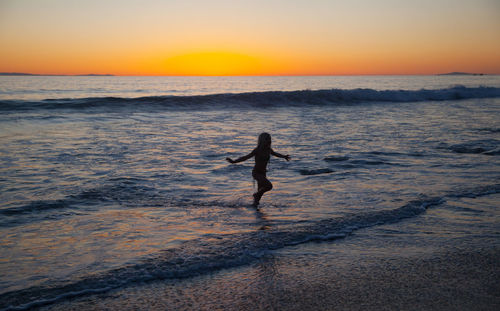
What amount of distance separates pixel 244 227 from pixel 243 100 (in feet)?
82.7

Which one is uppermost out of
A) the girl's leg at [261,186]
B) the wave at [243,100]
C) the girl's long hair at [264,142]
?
the wave at [243,100]

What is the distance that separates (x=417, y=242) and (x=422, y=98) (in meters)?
37.2

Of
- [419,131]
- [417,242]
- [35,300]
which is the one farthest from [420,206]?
[419,131]

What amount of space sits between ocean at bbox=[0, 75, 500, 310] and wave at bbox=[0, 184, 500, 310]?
0.02 metres

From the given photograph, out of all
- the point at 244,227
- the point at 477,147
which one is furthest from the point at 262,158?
the point at 477,147

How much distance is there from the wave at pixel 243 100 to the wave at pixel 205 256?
21325 millimetres

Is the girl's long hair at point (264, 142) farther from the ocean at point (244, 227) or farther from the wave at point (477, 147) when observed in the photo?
the wave at point (477, 147)

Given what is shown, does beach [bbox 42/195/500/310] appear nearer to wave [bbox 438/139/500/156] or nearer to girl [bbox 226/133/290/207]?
girl [bbox 226/133/290/207]

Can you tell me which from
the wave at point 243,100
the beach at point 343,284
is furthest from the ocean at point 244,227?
the wave at point 243,100

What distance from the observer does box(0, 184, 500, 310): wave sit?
11.2 ft

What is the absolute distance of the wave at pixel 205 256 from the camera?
3424 mm

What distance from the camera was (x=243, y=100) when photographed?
97.9 feet

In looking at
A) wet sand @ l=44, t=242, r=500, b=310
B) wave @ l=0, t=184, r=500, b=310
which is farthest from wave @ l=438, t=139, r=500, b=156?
wet sand @ l=44, t=242, r=500, b=310

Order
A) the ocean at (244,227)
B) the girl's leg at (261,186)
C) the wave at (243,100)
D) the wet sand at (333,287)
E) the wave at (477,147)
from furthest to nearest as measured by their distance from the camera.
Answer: the wave at (243,100)
the wave at (477,147)
the girl's leg at (261,186)
the ocean at (244,227)
the wet sand at (333,287)
